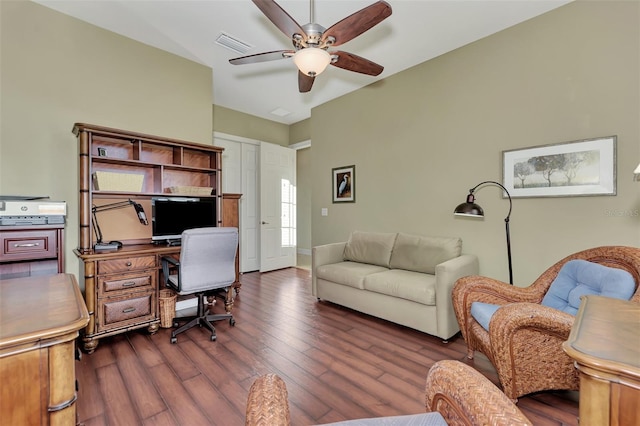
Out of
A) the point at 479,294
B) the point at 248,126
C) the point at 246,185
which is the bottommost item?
the point at 479,294

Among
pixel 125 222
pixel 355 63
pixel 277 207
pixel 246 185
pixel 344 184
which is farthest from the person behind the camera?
pixel 277 207

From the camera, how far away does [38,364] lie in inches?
31.5

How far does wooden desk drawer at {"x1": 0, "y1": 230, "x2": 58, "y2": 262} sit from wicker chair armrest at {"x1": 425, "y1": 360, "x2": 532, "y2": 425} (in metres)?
2.91

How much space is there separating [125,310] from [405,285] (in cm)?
258

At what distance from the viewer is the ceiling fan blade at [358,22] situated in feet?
5.80

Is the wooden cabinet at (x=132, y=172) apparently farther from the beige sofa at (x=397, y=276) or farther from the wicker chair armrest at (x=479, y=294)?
the wicker chair armrest at (x=479, y=294)

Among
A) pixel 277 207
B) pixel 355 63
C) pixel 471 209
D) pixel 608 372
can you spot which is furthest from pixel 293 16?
pixel 277 207

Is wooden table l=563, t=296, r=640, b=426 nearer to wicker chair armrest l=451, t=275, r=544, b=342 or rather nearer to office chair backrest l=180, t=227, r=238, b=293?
wicker chair armrest l=451, t=275, r=544, b=342

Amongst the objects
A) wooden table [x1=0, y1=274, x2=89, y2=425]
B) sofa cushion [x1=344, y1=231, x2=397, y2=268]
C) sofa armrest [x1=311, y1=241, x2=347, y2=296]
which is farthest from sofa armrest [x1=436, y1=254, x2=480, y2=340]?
wooden table [x1=0, y1=274, x2=89, y2=425]

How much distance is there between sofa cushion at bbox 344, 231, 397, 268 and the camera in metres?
3.41

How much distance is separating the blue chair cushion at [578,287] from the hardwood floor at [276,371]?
0.47 meters

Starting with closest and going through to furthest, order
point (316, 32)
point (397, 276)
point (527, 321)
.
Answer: point (527, 321) < point (316, 32) < point (397, 276)

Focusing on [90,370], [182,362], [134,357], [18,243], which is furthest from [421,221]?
[18,243]

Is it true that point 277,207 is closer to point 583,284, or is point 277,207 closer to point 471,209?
point 471,209
